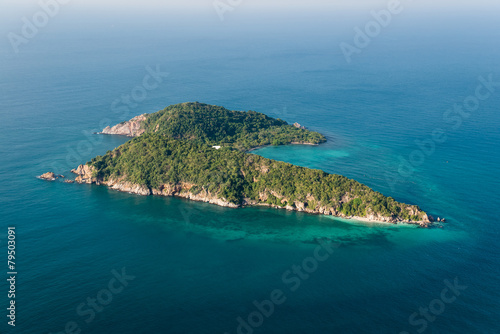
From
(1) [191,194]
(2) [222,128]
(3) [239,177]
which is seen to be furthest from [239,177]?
(2) [222,128]

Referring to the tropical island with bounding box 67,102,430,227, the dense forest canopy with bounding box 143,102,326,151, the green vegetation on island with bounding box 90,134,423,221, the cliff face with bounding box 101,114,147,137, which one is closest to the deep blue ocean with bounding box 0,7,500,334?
the tropical island with bounding box 67,102,430,227

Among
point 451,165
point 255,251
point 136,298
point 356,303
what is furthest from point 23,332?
point 451,165

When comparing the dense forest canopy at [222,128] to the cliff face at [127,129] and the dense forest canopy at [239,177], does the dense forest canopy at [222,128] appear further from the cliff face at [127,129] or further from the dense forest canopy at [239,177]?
the dense forest canopy at [239,177]

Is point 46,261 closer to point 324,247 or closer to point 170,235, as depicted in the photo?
point 170,235

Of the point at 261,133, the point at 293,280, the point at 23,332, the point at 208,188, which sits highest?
the point at 261,133

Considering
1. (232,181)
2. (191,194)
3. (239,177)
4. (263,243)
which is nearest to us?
(263,243)

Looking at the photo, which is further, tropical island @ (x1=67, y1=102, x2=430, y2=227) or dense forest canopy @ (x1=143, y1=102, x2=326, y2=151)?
dense forest canopy @ (x1=143, y1=102, x2=326, y2=151)

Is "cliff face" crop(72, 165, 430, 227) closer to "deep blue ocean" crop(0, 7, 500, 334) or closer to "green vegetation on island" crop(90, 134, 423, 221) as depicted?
"green vegetation on island" crop(90, 134, 423, 221)

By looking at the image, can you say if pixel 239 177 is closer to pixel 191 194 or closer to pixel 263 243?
pixel 191 194
